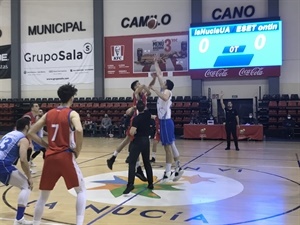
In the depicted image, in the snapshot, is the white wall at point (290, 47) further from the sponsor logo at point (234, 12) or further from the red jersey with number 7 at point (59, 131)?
the red jersey with number 7 at point (59, 131)

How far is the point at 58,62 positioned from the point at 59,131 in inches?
697

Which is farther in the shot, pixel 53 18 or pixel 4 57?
pixel 4 57

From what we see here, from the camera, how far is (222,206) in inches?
201

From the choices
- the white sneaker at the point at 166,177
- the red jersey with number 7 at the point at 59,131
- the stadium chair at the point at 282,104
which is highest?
the stadium chair at the point at 282,104

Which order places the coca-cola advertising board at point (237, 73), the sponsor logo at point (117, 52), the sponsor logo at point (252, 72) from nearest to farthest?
the coca-cola advertising board at point (237, 73), the sponsor logo at point (252, 72), the sponsor logo at point (117, 52)

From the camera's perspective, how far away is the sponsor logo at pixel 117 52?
63.9 feet

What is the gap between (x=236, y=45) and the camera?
1675 cm

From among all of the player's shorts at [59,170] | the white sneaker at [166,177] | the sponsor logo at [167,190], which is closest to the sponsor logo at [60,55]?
the sponsor logo at [167,190]

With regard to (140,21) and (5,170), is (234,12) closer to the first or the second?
(140,21)

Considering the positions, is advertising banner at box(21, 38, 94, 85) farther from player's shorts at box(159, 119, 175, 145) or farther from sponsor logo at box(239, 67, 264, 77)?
player's shorts at box(159, 119, 175, 145)


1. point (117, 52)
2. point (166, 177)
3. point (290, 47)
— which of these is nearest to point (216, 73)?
point (290, 47)

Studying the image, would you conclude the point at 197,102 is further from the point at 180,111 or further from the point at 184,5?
the point at 184,5

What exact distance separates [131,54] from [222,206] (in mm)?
15047

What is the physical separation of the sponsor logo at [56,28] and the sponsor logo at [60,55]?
115 cm
